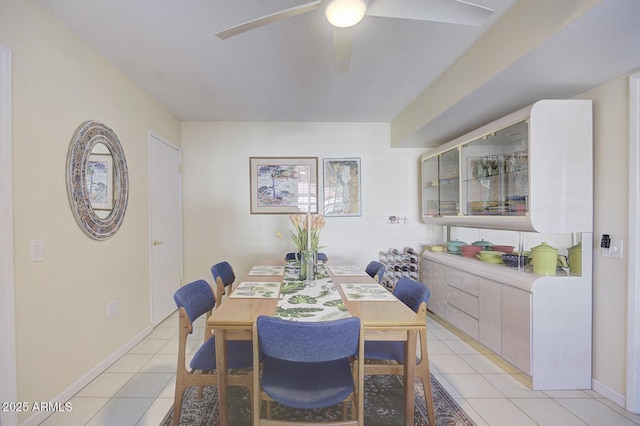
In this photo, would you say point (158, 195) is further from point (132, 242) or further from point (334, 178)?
point (334, 178)

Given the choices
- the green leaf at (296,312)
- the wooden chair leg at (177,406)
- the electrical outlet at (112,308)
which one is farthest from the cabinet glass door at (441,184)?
the electrical outlet at (112,308)

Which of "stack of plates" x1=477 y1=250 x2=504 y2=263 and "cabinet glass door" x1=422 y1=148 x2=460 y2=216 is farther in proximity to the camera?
"cabinet glass door" x1=422 y1=148 x2=460 y2=216

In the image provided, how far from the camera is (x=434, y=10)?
1258 mm

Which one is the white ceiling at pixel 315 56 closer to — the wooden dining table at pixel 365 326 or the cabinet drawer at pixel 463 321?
the wooden dining table at pixel 365 326

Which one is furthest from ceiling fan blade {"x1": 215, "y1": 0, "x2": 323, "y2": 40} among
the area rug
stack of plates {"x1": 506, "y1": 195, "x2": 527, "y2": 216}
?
the area rug

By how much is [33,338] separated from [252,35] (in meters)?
2.33

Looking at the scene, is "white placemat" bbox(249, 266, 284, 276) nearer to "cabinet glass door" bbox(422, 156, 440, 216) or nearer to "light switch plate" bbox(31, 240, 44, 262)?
"light switch plate" bbox(31, 240, 44, 262)

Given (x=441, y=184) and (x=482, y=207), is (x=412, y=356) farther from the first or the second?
(x=441, y=184)

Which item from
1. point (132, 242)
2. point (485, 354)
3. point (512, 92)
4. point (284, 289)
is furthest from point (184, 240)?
point (512, 92)

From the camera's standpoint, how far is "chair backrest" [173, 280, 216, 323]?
151 centimetres

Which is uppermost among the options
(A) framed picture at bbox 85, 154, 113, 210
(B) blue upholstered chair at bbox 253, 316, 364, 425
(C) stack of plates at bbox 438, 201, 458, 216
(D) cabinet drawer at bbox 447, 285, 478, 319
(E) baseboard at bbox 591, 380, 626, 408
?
(A) framed picture at bbox 85, 154, 113, 210

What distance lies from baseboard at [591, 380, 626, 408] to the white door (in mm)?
3855

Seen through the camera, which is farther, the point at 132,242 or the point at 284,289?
the point at 132,242

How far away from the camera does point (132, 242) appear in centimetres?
258
